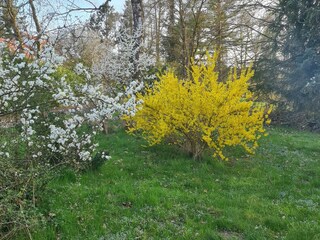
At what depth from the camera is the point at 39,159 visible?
4.39 meters

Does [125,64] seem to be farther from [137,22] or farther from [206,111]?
[206,111]

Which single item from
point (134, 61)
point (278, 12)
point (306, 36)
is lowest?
point (134, 61)

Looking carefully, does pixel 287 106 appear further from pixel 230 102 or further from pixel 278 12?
pixel 230 102

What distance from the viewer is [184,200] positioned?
15.8 feet

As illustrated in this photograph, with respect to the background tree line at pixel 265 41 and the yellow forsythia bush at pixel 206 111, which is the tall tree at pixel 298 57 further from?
the yellow forsythia bush at pixel 206 111

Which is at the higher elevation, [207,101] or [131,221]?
[207,101]

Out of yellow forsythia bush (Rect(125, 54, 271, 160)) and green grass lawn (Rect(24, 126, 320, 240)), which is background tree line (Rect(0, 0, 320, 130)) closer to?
yellow forsythia bush (Rect(125, 54, 271, 160))

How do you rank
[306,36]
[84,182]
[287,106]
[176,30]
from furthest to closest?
[176,30], [287,106], [306,36], [84,182]

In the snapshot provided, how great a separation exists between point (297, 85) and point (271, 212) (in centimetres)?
927

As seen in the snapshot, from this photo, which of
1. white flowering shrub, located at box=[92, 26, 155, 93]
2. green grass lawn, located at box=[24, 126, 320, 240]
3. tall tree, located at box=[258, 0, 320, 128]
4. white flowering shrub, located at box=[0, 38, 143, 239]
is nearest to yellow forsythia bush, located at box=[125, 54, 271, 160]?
green grass lawn, located at box=[24, 126, 320, 240]

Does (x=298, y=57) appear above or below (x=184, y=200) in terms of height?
above

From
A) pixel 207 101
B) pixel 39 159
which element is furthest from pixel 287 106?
pixel 39 159

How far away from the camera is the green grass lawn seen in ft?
12.6

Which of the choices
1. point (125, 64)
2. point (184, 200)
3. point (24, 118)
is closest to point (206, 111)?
point (184, 200)
